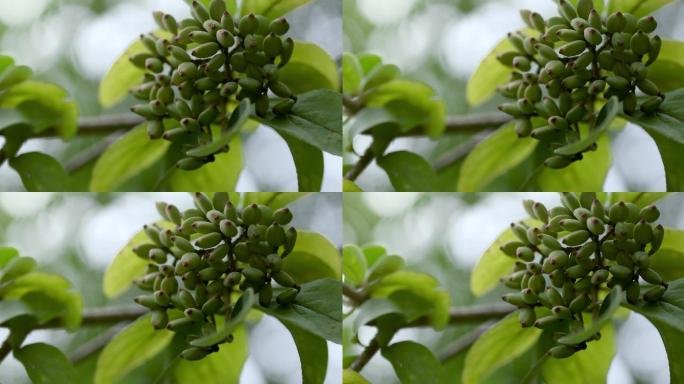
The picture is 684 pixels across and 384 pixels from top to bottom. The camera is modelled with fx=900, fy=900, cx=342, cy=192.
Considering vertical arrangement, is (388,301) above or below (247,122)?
below

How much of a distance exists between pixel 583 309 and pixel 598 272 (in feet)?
0.25

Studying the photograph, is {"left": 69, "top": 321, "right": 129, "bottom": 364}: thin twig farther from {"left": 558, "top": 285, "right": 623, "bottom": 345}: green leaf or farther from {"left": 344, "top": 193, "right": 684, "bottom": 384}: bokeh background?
{"left": 558, "top": 285, "right": 623, "bottom": 345}: green leaf

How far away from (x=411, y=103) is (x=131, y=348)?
73 cm

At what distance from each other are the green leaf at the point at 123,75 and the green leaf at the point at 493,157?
65 centimetres

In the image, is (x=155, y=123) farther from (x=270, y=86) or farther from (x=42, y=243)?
(x=42, y=243)

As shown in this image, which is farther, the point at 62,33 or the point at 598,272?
the point at 62,33

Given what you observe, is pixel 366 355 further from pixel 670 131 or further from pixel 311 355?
pixel 670 131

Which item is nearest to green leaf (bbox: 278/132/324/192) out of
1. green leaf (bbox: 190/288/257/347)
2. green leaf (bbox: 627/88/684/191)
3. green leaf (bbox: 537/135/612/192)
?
green leaf (bbox: 190/288/257/347)

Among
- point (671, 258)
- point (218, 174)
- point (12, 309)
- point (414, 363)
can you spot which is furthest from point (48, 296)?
point (671, 258)

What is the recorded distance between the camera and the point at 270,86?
1.67 meters

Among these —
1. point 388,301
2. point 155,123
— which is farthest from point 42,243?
point 388,301

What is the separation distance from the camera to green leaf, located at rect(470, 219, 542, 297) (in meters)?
1.75

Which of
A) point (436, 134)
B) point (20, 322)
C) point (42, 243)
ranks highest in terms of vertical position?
point (436, 134)

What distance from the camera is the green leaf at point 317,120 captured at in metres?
1.66
